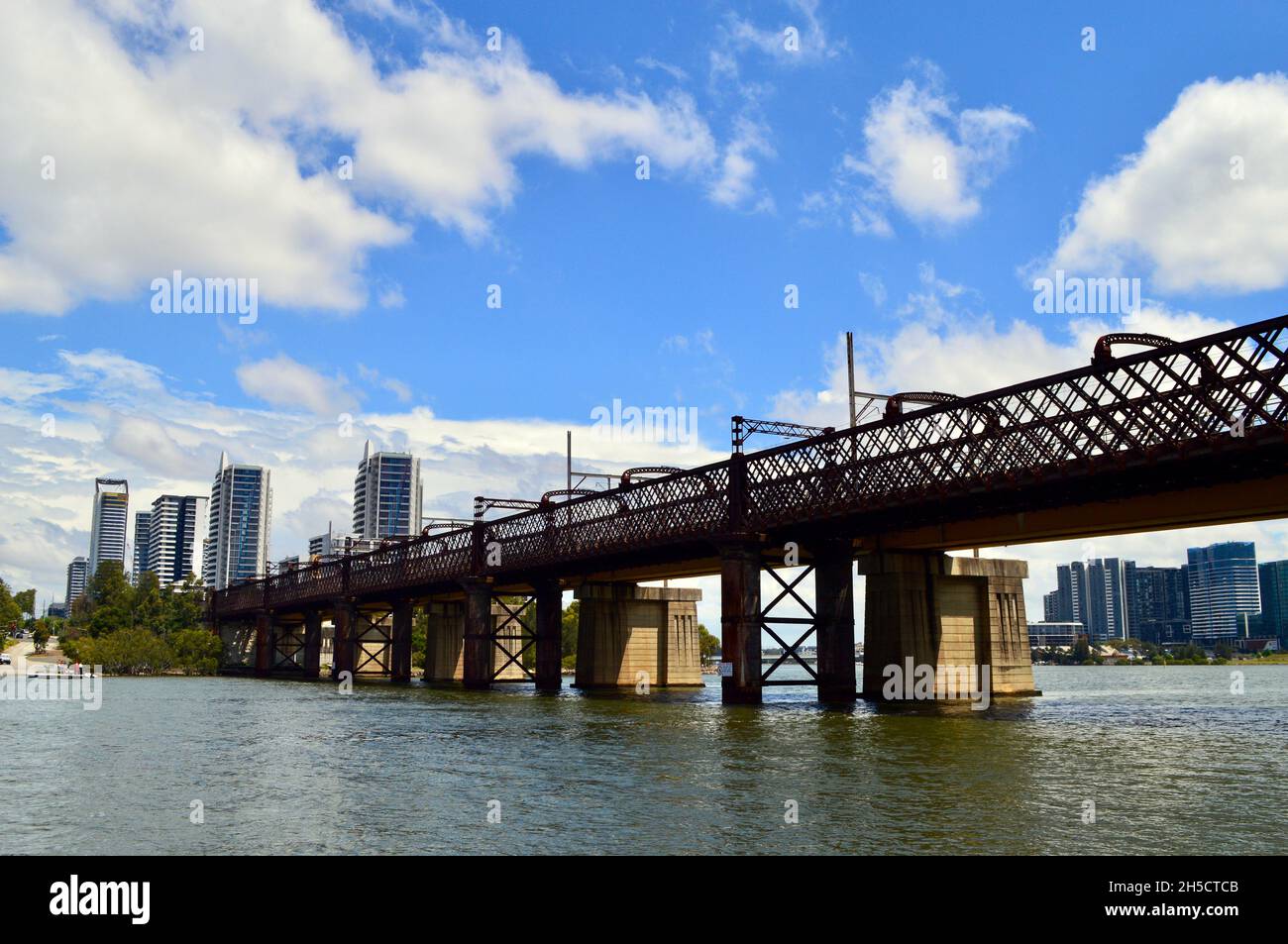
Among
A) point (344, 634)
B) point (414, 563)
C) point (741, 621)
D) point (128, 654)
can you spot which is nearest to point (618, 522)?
point (741, 621)

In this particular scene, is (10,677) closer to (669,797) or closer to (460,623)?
(460,623)

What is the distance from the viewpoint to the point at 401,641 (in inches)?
5000

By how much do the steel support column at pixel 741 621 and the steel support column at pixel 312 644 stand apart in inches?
3871

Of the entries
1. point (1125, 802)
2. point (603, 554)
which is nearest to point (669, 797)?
point (1125, 802)

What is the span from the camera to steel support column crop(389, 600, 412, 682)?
125312 mm

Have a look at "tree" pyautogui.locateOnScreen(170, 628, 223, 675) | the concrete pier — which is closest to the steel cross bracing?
the concrete pier

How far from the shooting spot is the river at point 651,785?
21375 millimetres

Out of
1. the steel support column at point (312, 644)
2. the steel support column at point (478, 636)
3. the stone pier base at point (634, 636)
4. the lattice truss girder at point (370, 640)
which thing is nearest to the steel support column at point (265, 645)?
the steel support column at point (312, 644)

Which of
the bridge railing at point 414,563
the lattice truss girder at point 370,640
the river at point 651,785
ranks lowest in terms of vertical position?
the river at point 651,785

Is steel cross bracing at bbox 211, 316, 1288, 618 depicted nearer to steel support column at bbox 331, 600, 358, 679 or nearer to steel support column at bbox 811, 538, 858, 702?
steel support column at bbox 811, 538, 858, 702

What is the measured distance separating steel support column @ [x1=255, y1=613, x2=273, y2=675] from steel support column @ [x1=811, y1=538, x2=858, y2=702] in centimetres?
11895

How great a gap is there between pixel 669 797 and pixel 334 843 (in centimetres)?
891

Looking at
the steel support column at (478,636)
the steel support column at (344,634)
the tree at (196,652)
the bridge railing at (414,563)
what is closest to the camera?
the steel support column at (478,636)

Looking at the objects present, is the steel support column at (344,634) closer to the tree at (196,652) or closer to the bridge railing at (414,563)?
the bridge railing at (414,563)
